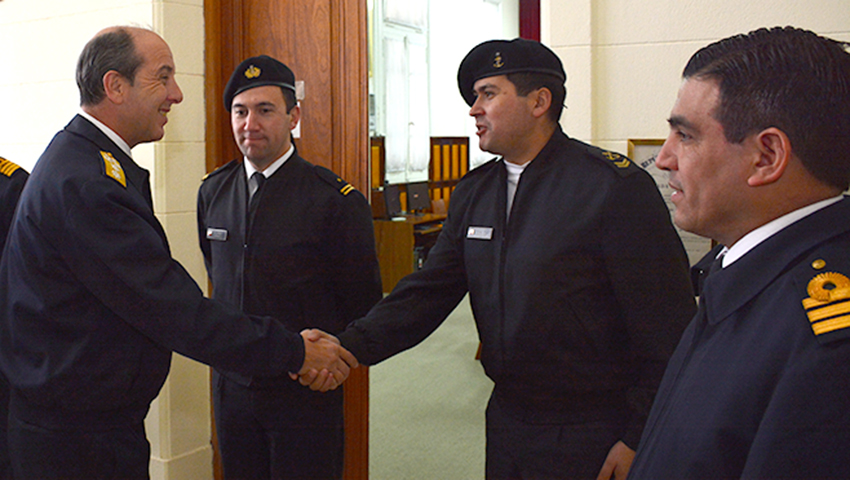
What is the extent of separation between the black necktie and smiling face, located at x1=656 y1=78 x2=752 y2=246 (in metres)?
1.56

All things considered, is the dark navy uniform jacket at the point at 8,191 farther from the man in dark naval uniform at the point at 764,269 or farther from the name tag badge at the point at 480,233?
the man in dark naval uniform at the point at 764,269

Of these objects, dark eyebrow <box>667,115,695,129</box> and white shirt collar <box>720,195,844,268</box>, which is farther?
dark eyebrow <box>667,115,695,129</box>

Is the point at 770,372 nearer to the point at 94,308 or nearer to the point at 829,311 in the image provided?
the point at 829,311

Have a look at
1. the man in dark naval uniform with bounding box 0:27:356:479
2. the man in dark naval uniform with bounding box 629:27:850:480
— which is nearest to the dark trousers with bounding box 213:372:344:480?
the man in dark naval uniform with bounding box 0:27:356:479

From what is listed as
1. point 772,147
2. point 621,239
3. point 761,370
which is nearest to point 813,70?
point 772,147

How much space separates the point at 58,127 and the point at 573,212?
2.64 metres

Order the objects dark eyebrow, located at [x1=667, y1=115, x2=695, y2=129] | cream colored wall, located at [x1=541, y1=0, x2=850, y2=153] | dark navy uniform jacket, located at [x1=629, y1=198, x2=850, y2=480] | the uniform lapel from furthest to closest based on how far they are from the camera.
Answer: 1. cream colored wall, located at [x1=541, y1=0, x2=850, y2=153]
2. the uniform lapel
3. dark eyebrow, located at [x1=667, y1=115, x2=695, y2=129]
4. dark navy uniform jacket, located at [x1=629, y1=198, x2=850, y2=480]

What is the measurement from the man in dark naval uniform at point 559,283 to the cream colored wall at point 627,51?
17.7 inches

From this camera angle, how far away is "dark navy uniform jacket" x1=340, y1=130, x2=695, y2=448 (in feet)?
5.02

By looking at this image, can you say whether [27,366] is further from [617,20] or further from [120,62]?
[617,20]

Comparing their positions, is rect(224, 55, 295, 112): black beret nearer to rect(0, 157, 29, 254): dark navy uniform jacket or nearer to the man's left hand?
rect(0, 157, 29, 254): dark navy uniform jacket

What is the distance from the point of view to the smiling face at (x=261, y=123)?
225 centimetres

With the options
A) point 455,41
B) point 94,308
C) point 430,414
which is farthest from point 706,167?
point 455,41

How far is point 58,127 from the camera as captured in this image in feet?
10.6
